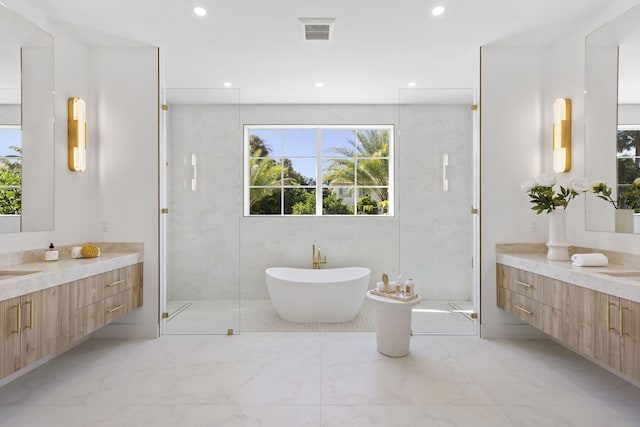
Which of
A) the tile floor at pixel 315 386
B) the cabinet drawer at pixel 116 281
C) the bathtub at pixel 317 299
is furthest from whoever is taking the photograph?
the bathtub at pixel 317 299

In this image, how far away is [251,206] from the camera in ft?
16.0

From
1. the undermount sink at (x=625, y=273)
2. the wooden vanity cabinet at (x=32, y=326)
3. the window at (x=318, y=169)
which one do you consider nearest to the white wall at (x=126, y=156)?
the wooden vanity cabinet at (x=32, y=326)

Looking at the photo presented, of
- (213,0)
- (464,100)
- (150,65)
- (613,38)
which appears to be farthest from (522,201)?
(150,65)

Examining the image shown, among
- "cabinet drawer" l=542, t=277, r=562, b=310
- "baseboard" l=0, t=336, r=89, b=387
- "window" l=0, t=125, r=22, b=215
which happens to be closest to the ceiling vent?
"window" l=0, t=125, r=22, b=215

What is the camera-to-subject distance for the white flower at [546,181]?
2930mm

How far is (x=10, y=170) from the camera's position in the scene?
2.48m

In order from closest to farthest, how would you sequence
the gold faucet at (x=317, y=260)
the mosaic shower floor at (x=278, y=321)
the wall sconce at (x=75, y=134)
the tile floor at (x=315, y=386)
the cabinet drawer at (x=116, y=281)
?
the tile floor at (x=315, y=386) < the cabinet drawer at (x=116, y=281) < the wall sconce at (x=75, y=134) < the mosaic shower floor at (x=278, y=321) < the gold faucet at (x=317, y=260)

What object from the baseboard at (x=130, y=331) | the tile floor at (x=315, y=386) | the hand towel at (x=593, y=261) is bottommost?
the tile floor at (x=315, y=386)

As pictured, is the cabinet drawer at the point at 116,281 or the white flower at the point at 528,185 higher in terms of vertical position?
the white flower at the point at 528,185

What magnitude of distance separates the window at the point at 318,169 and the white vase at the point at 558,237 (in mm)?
2194

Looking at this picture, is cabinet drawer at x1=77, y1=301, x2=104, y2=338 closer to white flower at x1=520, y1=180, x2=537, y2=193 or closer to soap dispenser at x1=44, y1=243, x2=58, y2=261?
soap dispenser at x1=44, y1=243, x2=58, y2=261

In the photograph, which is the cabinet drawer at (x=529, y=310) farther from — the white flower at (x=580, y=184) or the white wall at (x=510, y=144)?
the white flower at (x=580, y=184)

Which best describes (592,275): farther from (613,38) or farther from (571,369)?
(613,38)

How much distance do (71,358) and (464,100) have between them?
4418 millimetres
